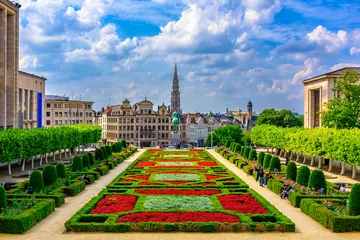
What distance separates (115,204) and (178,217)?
5807mm

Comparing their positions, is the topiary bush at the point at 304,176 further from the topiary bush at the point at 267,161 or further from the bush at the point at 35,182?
the bush at the point at 35,182

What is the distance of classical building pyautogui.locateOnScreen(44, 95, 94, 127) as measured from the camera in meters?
140

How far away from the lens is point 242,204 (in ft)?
94.0

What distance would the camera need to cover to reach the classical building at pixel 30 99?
77.3 m

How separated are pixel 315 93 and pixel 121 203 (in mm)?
81299

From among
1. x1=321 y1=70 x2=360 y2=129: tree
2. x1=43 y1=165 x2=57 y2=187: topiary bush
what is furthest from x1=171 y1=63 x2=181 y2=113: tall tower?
x1=43 y1=165 x2=57 y2=187: topiary bush

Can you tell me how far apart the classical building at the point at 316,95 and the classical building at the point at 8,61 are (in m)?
59.6

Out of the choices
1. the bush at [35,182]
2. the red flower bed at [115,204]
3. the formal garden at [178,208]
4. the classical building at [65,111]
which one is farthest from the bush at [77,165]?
the classical building at [65,111]

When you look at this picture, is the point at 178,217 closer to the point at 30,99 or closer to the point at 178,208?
the point at 178,208

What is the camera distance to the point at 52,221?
2502cm

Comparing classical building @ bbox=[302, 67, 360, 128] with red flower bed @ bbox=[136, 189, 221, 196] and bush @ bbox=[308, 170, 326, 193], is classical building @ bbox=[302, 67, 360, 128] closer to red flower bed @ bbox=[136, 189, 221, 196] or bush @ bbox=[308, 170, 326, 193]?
bush @ bbox=[308, 170, 326, 193]

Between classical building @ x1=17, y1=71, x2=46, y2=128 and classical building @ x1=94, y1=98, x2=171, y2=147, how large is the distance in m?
47.4

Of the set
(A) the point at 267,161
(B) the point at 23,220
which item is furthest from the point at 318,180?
(B) the point at 23,220

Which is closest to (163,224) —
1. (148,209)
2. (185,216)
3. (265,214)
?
(185,216)
